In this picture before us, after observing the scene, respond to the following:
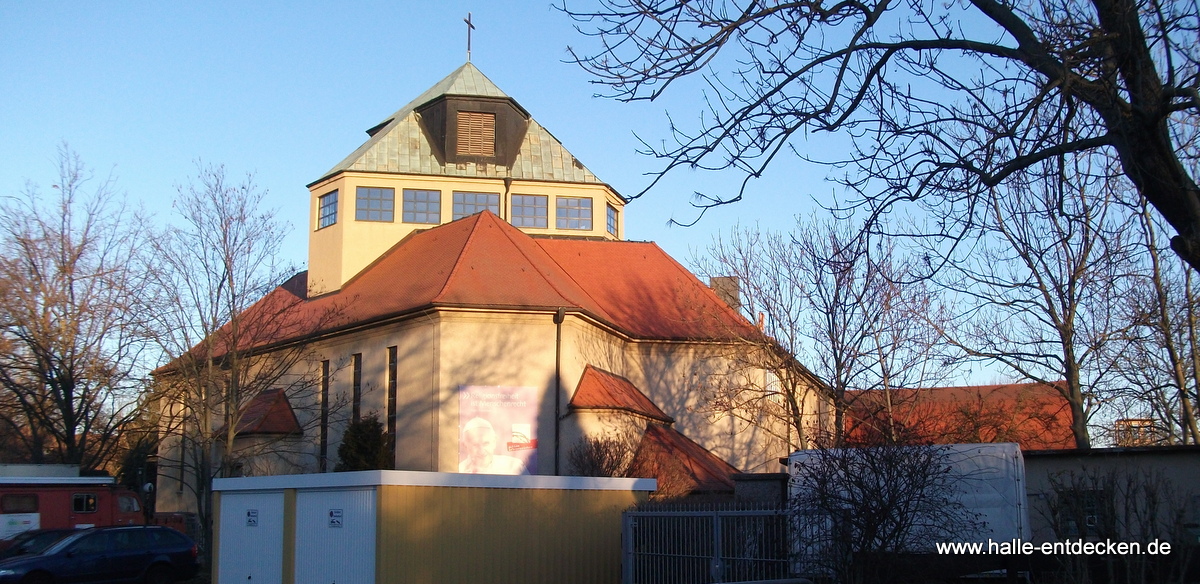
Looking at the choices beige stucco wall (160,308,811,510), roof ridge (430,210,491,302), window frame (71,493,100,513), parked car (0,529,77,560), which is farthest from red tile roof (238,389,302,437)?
parked car (0,529,77,560)

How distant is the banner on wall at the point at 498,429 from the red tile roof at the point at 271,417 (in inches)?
311

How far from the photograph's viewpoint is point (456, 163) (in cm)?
4019

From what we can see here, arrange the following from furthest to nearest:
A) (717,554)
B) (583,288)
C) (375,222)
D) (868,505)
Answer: (375,222) → (583,288) → (717,554) → (868,505)

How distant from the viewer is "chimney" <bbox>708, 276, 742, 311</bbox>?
3462 centimetres

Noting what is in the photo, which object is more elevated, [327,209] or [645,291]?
[327,209]

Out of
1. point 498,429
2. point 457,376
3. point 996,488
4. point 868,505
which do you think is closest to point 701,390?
point 498,429

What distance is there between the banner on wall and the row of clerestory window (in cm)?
1065

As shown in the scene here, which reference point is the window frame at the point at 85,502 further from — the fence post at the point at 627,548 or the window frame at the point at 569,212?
the window frame at the point at 569,212

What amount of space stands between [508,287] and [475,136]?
11322 millimetres

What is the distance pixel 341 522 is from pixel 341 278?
20.7 metres

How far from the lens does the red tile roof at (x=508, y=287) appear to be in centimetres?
3139

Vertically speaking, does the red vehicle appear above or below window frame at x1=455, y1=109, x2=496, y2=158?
below

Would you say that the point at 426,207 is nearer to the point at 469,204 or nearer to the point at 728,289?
the point at 469,204

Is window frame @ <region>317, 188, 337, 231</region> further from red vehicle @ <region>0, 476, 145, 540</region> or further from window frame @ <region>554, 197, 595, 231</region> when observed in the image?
red vehicle @ <region>0, 476, 145, 540</region>
